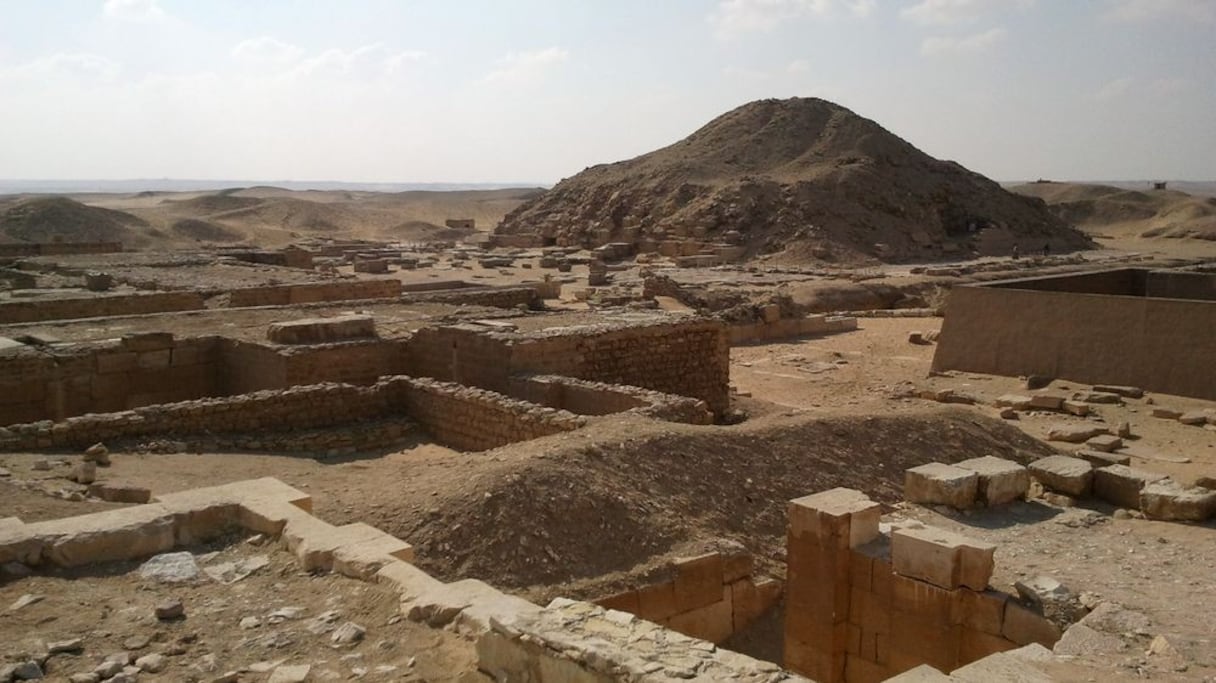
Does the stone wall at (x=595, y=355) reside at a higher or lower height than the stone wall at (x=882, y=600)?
higher

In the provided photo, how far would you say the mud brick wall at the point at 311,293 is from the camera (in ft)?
60.6

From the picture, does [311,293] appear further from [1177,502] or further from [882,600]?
[1177,502]

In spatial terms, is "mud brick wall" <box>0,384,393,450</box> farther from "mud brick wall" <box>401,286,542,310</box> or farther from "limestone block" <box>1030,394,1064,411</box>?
"limestone block" <box>1030,394,1064,411</box>

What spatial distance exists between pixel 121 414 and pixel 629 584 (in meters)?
6.10

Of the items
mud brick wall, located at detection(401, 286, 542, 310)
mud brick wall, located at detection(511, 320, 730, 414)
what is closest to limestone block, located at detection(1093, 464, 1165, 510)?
mud brick wall, located at detection(511, 320, 730, 414)

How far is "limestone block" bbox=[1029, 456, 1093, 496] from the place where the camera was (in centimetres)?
870

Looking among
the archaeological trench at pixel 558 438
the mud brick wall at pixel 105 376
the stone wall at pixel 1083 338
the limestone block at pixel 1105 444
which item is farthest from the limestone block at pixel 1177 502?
the mud brick wall at pixel 105 376

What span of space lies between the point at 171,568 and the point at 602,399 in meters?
Result: 5.87

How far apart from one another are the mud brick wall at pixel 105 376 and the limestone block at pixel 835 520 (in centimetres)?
868

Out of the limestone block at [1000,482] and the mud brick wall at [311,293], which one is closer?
the limestone block at [1000,482]

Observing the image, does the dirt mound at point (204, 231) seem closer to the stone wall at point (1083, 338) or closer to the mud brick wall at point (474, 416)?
the mud brick wall at point (474, 416)

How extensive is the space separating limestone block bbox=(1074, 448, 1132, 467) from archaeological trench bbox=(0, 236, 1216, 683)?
13 cm

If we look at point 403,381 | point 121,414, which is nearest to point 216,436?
point 121,414

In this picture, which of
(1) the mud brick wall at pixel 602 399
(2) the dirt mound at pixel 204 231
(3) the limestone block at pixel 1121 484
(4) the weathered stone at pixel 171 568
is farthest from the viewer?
(2) the dirt mound at pixel 204 231
